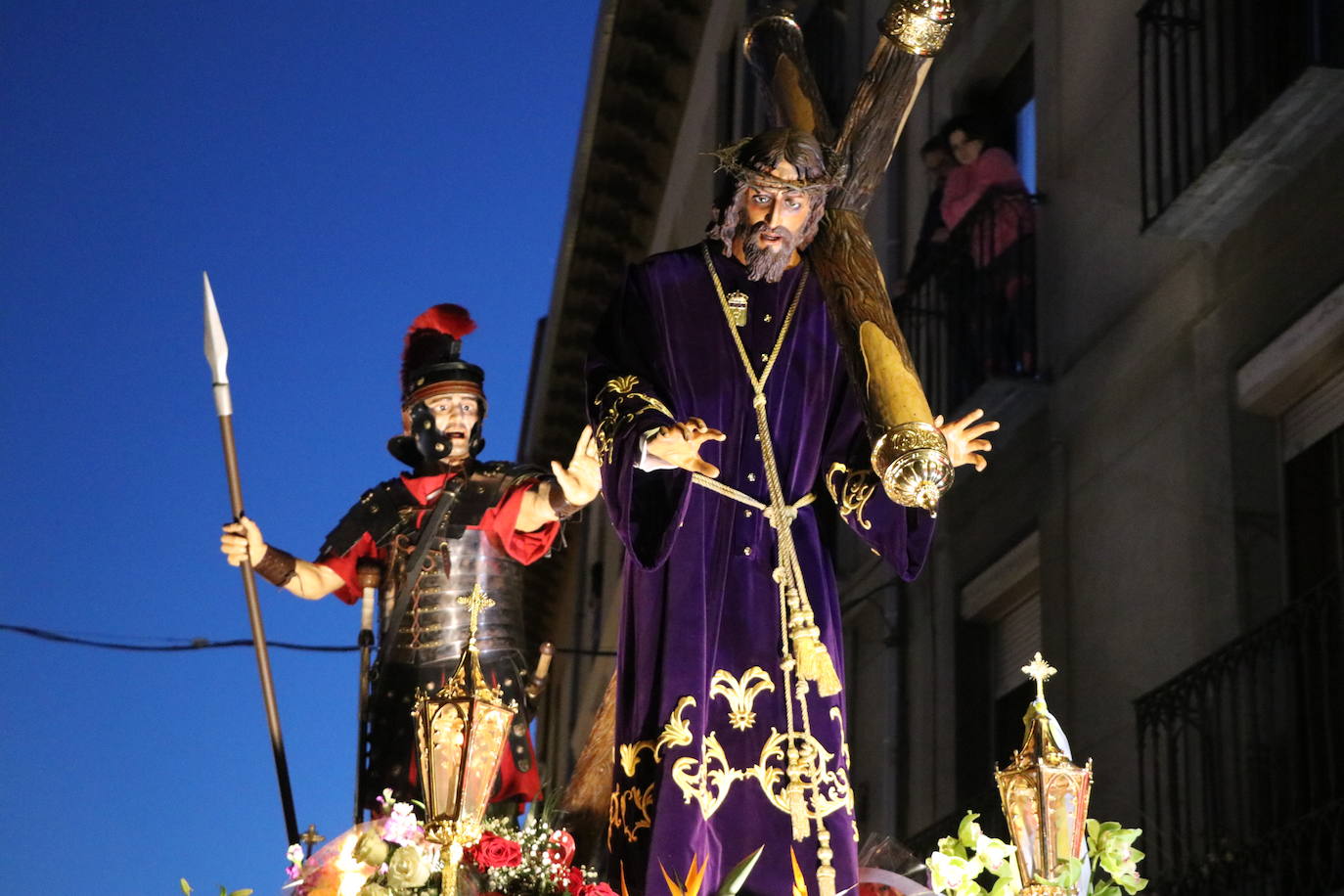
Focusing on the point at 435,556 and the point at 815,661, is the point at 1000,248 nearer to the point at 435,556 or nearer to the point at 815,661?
the point at 435,556

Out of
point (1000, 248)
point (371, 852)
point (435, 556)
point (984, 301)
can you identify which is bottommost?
point (371, 852)

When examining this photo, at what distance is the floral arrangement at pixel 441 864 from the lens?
493 cm

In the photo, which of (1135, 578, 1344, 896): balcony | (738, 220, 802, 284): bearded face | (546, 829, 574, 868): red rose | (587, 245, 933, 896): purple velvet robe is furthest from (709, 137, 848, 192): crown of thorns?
(1135, 578, 1344, 896): balcony

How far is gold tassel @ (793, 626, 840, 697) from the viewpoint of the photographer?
17.5 feet

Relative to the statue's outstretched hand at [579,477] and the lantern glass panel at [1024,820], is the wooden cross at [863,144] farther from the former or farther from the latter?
the statue's outstretched hand at [579,477]

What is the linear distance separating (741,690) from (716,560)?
325 mm

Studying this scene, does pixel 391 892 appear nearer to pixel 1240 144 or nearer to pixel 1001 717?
pixel 1240 144

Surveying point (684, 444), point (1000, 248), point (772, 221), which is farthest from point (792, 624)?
point (1000, 248)

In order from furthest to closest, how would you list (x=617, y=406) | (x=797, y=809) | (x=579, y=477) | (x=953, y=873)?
(x=579, y=477) < (x=617, y=406) < (x=797, y=809) < (x=953, y=873)

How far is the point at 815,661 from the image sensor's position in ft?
17.5

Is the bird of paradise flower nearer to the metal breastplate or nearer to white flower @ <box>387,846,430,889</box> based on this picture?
white flower @ <box>387,846,430,889</box>

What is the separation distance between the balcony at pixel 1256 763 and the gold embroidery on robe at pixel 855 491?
2.49m

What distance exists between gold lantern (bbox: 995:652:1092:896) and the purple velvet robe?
17.9 inches

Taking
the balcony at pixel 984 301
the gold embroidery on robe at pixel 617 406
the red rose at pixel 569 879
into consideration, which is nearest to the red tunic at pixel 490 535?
the gold embroidery on robe at pixel 617 406
